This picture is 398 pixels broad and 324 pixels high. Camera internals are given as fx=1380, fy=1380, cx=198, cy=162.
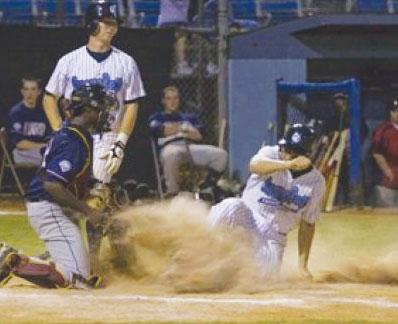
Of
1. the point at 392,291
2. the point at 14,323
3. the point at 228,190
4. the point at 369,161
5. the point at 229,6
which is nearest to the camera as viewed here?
the point at 14,323

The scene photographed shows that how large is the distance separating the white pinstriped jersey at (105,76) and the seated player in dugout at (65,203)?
27.8 inches

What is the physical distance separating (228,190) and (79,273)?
7.46 m

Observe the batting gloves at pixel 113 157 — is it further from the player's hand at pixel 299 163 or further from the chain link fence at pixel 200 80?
the chain link fence at pixel 200 80

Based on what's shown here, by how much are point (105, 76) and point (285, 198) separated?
1515 millimetres

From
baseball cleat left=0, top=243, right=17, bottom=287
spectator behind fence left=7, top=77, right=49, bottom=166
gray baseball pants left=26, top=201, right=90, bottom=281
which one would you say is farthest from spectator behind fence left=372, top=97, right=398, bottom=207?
baseball cleat left=0, top=243, right=17, bottom=287

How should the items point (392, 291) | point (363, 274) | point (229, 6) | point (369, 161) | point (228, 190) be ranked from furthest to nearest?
1. point (229, 6)
2. point (369, 161)
3. point (228, 190)
4. point (363, 274)
5. point (392, 291)

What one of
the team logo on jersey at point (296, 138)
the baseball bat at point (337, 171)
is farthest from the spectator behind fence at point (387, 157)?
the team logo on jersey at point (296, 138)

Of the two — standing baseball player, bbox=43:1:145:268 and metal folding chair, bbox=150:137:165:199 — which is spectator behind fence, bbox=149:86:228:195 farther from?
standing baseball player, bbox=43:1:145:268

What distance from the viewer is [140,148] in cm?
1783

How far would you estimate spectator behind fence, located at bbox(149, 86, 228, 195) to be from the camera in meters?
16.3

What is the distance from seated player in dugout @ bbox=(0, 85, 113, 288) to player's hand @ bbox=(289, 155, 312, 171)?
4.26 ft

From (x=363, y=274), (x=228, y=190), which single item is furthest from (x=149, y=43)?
(x=363, y=274)

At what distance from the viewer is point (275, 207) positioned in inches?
375

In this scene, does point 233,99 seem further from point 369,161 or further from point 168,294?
point 168,294
